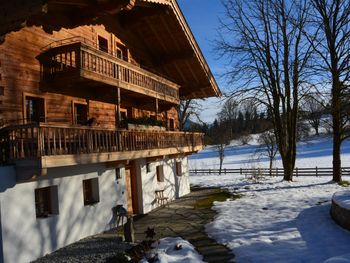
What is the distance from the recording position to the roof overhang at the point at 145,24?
9453 millimetres

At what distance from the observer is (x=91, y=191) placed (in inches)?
499

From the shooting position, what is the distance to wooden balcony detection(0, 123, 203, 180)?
8.88 metres

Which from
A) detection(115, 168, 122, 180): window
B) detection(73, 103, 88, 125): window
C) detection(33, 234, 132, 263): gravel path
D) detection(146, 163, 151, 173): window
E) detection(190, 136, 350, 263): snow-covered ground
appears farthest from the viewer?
detection(146, 163, 151, 173): window

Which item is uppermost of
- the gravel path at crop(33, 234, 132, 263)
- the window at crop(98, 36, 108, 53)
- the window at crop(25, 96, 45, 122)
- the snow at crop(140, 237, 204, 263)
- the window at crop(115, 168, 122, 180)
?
the window at crop(98, 36, 108, 53)

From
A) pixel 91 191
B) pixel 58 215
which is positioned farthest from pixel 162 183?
pixel 58 215

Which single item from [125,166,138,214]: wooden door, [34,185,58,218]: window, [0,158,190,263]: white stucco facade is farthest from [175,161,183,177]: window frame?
[34,185,58,218]: window

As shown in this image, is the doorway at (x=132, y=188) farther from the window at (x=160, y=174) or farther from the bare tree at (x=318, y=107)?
the bare tree at (x=318, y=107)

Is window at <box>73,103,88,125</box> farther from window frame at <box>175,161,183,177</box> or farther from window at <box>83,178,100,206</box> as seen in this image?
window frame at <box>175,161,183,177</box>

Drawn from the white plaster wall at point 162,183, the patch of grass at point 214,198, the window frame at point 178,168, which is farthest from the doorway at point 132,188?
the window frame at point 178,168

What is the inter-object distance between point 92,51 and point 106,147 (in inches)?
118

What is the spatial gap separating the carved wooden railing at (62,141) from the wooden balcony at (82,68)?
1.81 m

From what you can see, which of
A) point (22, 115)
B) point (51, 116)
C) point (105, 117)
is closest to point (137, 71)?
point (105, 117)

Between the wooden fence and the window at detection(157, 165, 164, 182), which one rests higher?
the window at detection(157, 165, 164, 182)

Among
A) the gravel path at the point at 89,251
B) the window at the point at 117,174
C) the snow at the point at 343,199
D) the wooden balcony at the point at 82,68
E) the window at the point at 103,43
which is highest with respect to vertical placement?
the window at the point at 103,43
